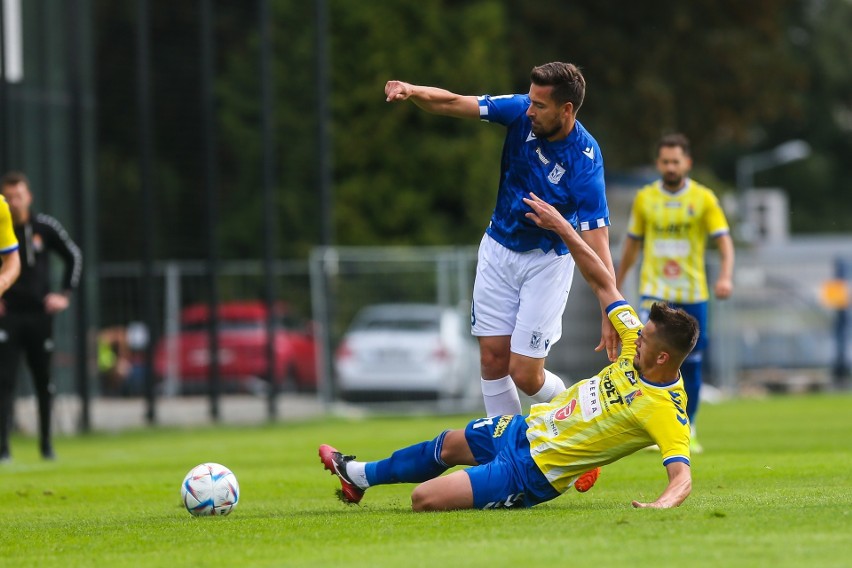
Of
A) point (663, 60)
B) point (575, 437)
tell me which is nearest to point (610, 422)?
point (575, 437)

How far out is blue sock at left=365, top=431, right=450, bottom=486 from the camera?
7.59m

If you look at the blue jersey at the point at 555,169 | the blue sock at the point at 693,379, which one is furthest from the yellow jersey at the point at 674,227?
the blue jersey at the point at 555,169

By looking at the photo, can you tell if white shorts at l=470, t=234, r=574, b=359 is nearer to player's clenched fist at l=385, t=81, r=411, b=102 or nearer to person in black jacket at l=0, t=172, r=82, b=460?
player's clenched fist at l=385, t=81, r=411, b=102

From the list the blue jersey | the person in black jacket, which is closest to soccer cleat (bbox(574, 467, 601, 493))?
the blue jersey

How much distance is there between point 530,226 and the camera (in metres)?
8.59

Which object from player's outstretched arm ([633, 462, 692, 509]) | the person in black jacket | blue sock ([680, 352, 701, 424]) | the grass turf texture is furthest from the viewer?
the person in black jacket

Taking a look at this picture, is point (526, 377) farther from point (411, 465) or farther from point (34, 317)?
point (34, 317)

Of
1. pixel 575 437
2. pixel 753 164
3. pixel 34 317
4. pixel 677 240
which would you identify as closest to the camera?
pixel 575 437

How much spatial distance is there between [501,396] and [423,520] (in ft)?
6.34

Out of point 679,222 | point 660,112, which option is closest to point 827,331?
point 660,112

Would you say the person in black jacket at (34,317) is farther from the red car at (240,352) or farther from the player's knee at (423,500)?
the red car at (240,352)

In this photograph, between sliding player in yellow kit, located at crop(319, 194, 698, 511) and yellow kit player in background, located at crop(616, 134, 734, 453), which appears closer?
sliding player in yellow kit, located at crop(319, 194, 698, 511)

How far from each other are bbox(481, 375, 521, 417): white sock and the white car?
42.0 ft

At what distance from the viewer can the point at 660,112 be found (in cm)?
3231
